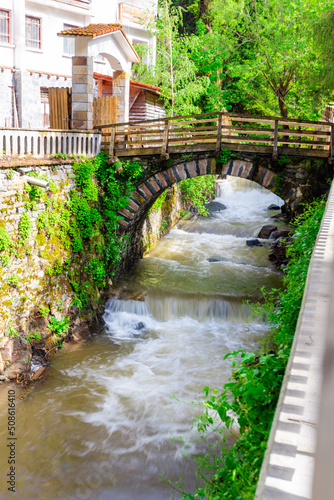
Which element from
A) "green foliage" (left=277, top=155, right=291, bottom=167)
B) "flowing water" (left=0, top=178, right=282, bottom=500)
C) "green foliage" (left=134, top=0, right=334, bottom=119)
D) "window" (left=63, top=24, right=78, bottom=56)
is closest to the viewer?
"flowing water" (left=0, top=178, right=282, bottom=500)

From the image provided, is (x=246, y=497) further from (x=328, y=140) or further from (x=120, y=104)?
(x=120, y=104)

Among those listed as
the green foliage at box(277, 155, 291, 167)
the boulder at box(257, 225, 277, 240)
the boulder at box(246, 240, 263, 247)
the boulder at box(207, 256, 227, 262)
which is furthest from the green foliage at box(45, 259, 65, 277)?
the boulder at box(257, 225, 277, 240)

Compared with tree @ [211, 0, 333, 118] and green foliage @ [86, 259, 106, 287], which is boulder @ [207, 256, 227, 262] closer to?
green foliage @ [86, 259, 106, 287]

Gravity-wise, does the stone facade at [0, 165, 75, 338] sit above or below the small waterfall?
above

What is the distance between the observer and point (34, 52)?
64.1ft

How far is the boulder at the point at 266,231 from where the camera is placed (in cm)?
1998

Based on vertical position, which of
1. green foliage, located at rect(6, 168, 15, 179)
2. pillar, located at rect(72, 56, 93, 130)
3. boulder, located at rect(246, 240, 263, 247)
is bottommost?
boulder, located at rect(246, 240, 263, 247)

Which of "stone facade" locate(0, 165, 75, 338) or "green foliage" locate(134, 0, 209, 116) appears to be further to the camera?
"green foliage" locate(134, 0, 209, 116)

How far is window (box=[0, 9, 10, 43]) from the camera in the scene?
18.1 m

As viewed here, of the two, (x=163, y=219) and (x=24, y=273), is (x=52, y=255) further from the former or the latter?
(x=163, y=219)

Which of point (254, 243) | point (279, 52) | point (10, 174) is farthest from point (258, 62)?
point (10, 174)

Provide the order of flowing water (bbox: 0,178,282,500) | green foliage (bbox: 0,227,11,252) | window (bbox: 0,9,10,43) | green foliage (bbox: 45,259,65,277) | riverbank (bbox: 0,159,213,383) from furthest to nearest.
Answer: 1. window (bbox: 0,9,10,43)
2. green foliage (bbox: 45,259,65,277)
3. riverbank (bbox: 0,159,213,383)
4. green foliage (bbox: 0,227,11,252)
5. flowing water (bbox: 0,178,282,500)

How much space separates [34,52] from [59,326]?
13057 mm

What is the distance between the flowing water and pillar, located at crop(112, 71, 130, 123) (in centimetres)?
521
